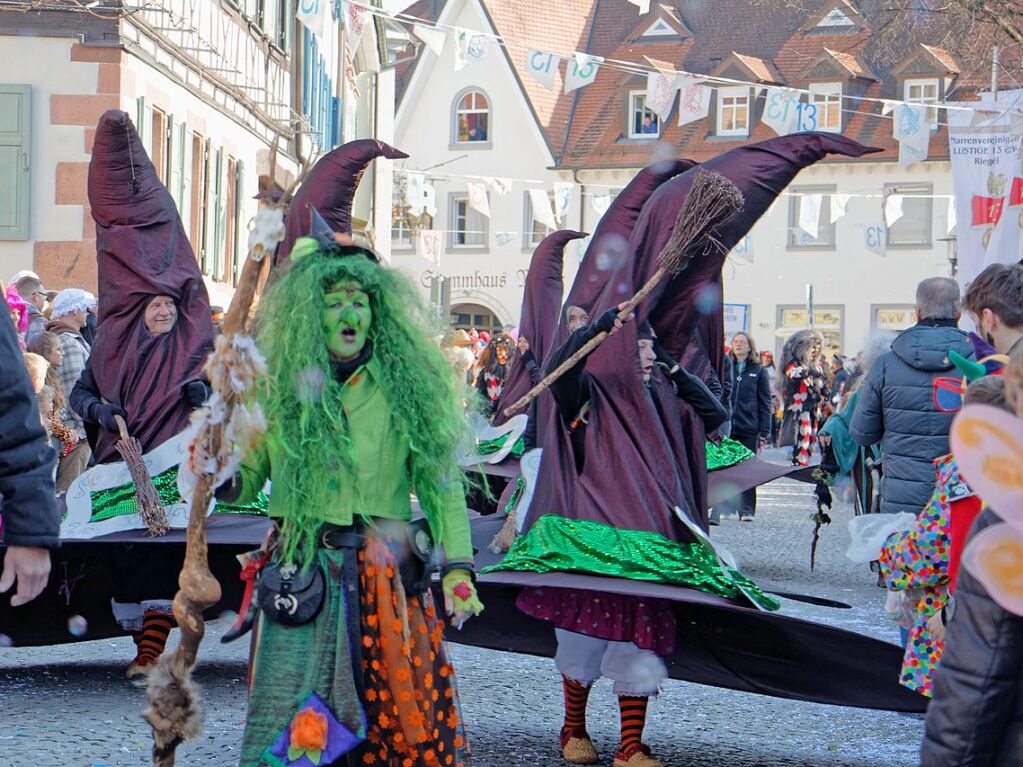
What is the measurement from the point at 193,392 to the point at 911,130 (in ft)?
65.6

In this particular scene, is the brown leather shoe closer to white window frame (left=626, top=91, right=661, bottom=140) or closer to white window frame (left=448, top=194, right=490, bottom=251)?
white window frame (left=626, top=91, right=661, bottom=140)

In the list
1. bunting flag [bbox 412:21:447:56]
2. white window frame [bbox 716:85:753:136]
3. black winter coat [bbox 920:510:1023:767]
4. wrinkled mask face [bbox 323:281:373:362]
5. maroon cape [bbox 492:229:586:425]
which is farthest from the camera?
white window frame [bbox 716:85:753:136]

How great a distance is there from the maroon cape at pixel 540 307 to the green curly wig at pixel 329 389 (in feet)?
25.0

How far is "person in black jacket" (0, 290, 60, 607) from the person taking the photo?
12.7 ft

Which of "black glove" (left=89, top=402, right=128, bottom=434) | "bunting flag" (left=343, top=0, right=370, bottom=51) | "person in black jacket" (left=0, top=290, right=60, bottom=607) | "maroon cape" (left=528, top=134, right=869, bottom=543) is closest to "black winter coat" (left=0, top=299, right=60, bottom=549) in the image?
"person in black jacket" (left=0, top=290, right=60, bottom=607)

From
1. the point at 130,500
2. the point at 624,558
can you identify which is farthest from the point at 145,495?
the point at 624,558

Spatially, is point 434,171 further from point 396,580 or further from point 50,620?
point 396,580

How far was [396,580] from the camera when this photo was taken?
4.49 m

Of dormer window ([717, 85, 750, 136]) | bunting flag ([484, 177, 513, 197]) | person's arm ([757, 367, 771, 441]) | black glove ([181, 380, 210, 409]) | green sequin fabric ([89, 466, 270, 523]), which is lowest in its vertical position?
person's arm ([757, 367, 771, 441])

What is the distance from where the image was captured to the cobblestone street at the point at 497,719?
622 cm

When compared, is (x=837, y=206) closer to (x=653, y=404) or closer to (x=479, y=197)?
(x=479, y=197)

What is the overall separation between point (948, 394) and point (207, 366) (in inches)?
145

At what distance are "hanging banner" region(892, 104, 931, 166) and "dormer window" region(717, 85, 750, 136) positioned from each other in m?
18.0

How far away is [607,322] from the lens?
6129mm
